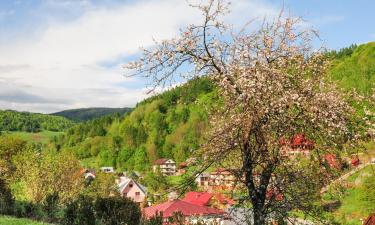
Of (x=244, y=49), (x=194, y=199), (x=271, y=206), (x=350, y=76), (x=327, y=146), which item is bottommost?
(x=194, y=199)

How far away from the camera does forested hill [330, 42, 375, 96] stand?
5276 inches

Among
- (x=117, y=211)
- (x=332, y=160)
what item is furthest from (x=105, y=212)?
(x=332, y=160)

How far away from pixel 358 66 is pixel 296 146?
15678 centimetres

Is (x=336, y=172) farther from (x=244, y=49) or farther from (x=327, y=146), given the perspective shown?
(x=244, y=49)

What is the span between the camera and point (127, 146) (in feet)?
637

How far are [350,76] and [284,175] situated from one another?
146m

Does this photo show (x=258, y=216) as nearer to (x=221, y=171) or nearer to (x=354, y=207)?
(x=221, y=171)

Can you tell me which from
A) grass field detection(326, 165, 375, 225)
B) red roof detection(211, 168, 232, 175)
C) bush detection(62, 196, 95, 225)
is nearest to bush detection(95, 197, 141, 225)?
bush detection(62, 196, 95, 225)

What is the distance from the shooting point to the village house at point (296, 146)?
10.6 meters

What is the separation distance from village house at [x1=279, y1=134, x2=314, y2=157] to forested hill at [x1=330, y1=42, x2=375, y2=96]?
120m

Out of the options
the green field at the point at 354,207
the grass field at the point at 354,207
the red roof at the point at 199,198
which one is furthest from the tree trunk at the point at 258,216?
the red roof at the point at 199,198

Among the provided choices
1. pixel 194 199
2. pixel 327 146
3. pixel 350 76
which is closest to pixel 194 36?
pixel 327 146

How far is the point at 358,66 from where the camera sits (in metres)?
154

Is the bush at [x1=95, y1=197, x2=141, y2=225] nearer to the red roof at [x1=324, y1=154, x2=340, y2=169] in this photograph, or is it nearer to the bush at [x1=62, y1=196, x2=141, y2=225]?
the bush at [x1=62, y1=196, x2=141, y2=225]
